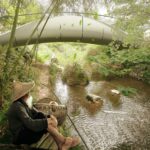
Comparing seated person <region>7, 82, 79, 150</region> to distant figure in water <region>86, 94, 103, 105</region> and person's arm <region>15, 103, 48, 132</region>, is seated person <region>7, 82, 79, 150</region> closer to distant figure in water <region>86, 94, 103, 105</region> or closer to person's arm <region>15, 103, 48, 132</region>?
person's arm <region>15, 103, 48, 132</region>

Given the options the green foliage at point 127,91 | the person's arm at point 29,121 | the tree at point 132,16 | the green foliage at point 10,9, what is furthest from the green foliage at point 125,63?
the person's arm at point 29,121

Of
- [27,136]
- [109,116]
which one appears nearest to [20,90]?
[27,136]

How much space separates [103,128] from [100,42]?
6.13 meters

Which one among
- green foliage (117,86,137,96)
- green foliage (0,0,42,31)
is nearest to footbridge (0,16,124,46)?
green foliage (0,0,42,31)

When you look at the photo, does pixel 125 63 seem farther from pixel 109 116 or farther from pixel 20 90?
pixel 20 90

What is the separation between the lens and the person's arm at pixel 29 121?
4867 mm

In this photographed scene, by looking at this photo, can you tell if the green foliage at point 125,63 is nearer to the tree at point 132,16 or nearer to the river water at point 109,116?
the river water at point 109,116

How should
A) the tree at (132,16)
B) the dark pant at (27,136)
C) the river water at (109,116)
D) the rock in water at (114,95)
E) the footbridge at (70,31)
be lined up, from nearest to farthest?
the dark pant at (27,136) → the river water at (109,116) → the tree at (132,16) → the rock in water at (114,95) → the footbridge at (70,31)

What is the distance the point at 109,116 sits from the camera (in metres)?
8.98

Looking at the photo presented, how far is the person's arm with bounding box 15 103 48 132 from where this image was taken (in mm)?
4867

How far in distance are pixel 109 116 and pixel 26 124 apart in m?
4.47

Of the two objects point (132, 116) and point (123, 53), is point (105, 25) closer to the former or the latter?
point (123, 53)

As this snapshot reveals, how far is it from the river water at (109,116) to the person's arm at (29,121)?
2.39 metres

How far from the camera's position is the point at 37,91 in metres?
8.98
